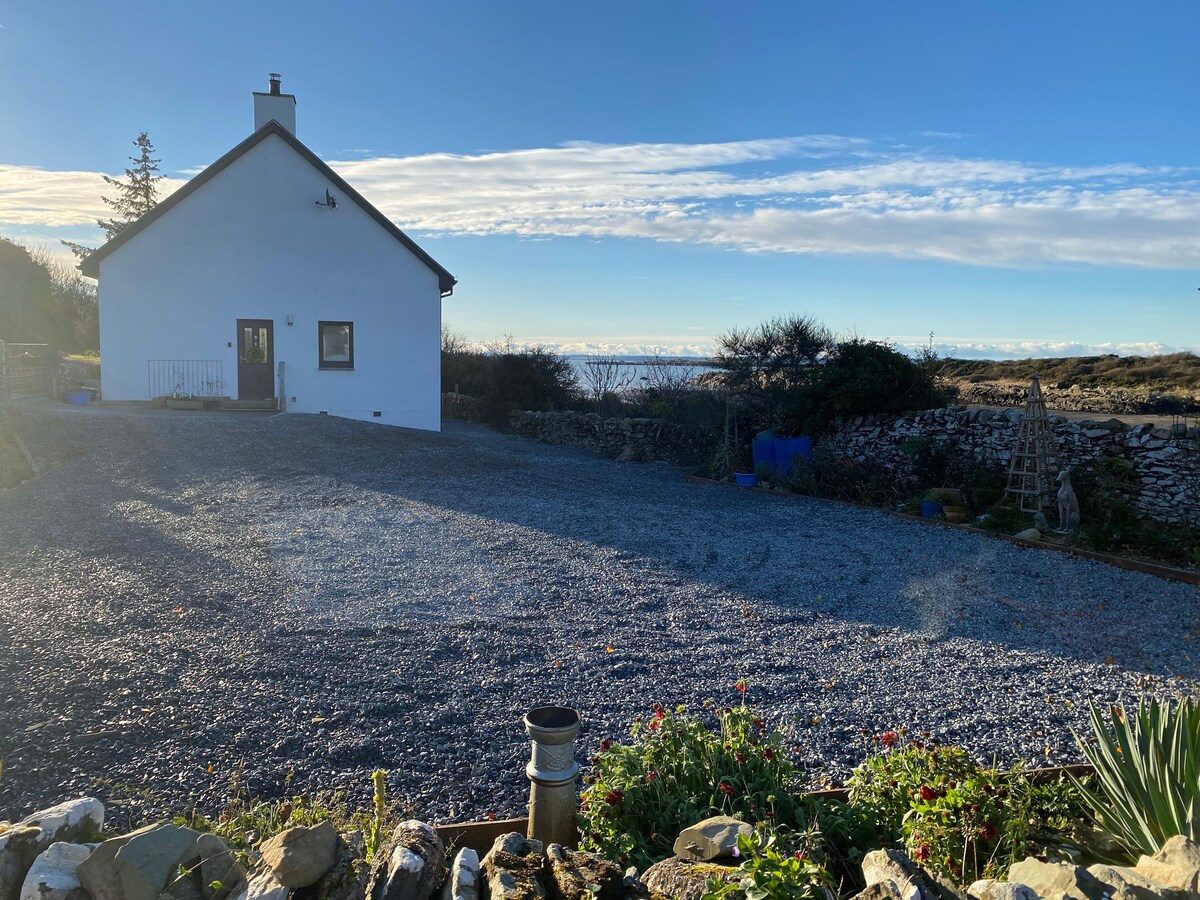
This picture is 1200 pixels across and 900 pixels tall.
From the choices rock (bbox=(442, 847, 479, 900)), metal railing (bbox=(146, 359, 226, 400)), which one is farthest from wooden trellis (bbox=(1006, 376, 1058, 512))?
metal railing (bbox=(146, 359, 226, 400))

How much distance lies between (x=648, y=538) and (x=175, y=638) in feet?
16.5

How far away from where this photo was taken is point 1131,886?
82.5 inches

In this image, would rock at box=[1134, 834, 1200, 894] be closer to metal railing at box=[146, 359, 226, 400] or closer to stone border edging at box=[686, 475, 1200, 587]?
stone border edging at box=[686, 475, 1200, 587]

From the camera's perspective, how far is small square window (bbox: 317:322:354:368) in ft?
62.6

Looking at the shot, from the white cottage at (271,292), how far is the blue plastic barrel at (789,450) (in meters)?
9.63

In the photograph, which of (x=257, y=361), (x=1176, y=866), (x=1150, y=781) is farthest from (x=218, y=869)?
(x=257, y=361)

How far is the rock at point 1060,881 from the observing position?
207cm

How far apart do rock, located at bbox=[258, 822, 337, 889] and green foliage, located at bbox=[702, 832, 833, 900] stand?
43.6 inches

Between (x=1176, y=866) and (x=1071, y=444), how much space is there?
980 centimetres

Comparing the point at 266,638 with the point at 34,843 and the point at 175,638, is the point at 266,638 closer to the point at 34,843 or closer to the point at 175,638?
the point at 175,638

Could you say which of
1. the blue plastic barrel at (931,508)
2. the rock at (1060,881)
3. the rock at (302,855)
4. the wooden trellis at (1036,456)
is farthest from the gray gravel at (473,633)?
the rock at (1060,881)

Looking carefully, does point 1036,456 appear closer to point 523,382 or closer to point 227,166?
point 523,382

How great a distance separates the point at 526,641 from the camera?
5.66 m

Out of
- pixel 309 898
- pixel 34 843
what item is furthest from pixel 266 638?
pixel 309 898
